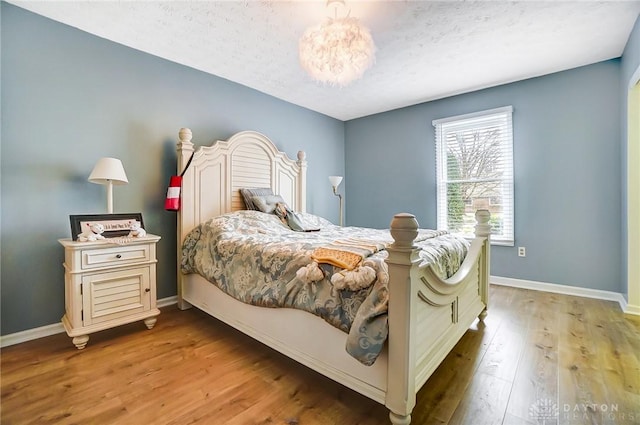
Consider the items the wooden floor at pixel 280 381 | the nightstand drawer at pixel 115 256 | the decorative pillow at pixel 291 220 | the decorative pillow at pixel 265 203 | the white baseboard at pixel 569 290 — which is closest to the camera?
the wooden floor at pixel 280 381

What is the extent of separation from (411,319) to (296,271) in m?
0.68

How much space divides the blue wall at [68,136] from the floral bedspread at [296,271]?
78cm

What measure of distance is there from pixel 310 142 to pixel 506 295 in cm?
317

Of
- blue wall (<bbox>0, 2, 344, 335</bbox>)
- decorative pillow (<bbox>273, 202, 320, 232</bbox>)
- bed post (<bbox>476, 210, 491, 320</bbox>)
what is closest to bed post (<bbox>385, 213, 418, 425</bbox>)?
bed post (<bbox>476, 210, 491, 320</bbox>)

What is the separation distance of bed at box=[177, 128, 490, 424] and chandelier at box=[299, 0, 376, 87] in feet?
4.34

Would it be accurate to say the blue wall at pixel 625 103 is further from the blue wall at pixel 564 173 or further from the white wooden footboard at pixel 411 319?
the white wooden footboard at pixel 411 319

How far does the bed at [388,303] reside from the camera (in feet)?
3.85

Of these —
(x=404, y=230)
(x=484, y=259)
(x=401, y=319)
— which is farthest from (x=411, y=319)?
(x=484, y=259)

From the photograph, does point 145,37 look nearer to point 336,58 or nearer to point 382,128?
point 336,58

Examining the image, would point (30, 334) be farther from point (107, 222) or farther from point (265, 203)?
point (265, 203)

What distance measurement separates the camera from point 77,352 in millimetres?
1913

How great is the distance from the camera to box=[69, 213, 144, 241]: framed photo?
2.04 metres

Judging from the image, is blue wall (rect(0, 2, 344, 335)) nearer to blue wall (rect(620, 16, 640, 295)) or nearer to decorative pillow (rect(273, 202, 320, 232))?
decorative pillow (rect(273, 202, 320, 232))

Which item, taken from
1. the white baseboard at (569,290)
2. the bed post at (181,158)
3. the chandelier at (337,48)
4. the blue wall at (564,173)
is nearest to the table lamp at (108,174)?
the bed post at (181,158)
